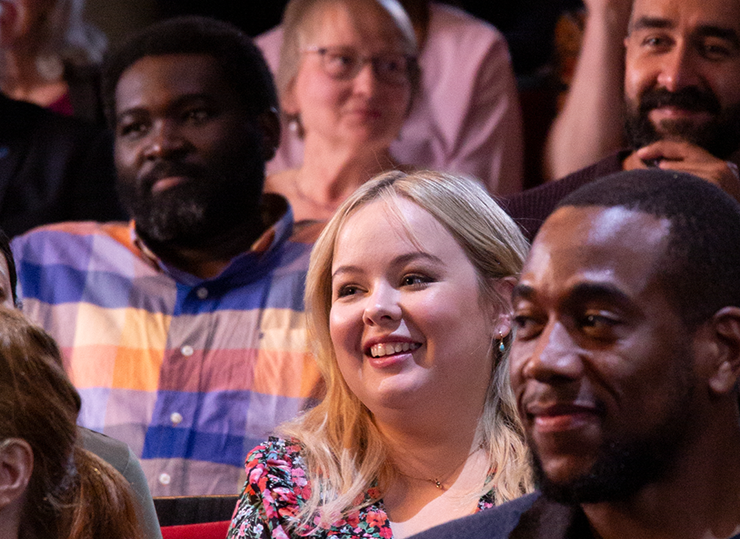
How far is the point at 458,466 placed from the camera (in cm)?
142

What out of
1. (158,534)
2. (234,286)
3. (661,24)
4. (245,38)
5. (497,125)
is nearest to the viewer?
(158,534)

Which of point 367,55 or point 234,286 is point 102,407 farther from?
point 367,55

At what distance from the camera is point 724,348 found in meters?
0.86

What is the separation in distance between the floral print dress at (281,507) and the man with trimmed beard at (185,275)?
454 mm

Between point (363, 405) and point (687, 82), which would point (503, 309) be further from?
point (687, 82)

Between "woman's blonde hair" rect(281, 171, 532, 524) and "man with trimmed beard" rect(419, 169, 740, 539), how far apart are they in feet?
1.60

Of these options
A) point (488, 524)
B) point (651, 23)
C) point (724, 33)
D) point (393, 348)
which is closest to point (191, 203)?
point (393, 348)

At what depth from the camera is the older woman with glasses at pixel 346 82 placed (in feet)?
7.53

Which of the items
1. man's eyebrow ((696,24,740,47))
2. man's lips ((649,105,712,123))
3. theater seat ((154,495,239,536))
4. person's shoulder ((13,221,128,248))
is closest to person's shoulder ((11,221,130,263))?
person's shoulder ((13,221,128,248))

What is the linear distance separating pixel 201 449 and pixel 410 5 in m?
1.25

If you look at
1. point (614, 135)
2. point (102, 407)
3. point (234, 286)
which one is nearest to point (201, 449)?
point (102, 407)

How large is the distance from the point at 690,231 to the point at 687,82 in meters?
0.89

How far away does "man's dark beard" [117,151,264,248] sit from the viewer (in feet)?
6.82

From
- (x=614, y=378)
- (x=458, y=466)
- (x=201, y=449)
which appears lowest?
(x=201, y=449)
